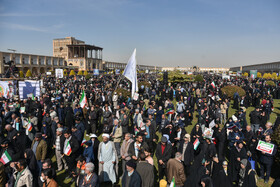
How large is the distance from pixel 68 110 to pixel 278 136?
28.7ft

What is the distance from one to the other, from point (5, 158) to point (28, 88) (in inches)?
340

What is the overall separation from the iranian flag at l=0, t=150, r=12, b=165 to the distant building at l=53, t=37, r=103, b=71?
241 feet

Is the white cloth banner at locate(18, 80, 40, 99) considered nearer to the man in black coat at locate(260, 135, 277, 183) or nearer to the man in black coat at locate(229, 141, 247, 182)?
the man in black coat at locate(229, 141, 247, 182)

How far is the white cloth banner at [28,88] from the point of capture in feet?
39.9

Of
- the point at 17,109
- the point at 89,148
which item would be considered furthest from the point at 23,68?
the point at 89,148

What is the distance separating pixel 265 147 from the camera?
18.7 ft

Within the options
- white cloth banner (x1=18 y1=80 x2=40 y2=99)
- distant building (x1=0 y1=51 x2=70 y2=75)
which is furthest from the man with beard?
distant building (x1=0 y1=51 x2=70 y2=75)

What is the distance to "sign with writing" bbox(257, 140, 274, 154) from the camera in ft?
18.4

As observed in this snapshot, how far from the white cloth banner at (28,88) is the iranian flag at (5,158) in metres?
8.37

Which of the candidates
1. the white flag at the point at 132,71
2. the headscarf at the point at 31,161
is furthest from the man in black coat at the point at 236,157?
the white flag at the point at 132,71

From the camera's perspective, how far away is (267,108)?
1201cm

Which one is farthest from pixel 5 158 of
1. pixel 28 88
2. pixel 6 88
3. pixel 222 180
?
pixel 6 88

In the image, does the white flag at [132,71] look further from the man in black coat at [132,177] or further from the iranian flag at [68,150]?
the man in black coat at [132,177]

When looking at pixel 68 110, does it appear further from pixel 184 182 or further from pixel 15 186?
pixel 184 182
